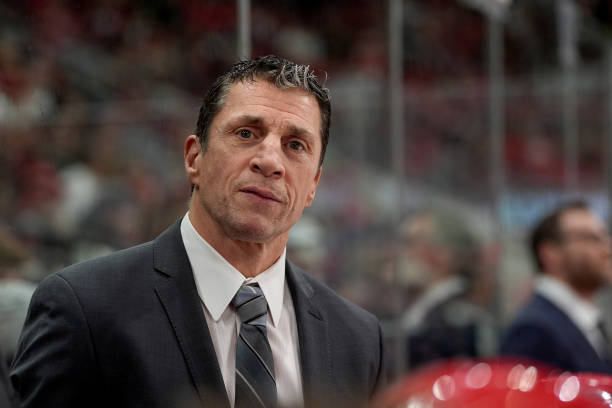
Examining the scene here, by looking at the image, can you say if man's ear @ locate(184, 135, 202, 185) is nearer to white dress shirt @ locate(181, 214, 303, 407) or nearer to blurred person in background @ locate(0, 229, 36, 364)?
white dress shirt @ locate(181, 214, 303, 407)

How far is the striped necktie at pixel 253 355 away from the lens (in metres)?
1.33

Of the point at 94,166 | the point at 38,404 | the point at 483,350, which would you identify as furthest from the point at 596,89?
the point at 38,404

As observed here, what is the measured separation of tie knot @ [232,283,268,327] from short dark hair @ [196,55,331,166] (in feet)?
0.89

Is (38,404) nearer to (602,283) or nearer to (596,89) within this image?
(602,283)

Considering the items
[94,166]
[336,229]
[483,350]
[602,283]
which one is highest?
[94,166]

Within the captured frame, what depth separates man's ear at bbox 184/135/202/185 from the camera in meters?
1.54

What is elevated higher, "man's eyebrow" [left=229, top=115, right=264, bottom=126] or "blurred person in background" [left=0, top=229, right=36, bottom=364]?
"man's eyebrow" [left=229, top=115, right=264, bottom=126]

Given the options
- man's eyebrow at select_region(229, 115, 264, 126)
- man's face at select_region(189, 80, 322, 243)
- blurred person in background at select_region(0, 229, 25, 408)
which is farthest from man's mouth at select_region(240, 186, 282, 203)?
blurred person in background at select_region(0, 229, 25, 408)

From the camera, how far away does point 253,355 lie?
1.38m

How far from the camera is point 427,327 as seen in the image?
3283 millimetres

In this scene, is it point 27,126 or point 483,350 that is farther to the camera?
point 483,350

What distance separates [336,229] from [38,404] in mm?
1848

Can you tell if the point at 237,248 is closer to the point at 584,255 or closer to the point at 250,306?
the point at 250,306

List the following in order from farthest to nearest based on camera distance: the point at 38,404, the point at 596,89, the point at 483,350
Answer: the point at 596,89 < the point at 483,350 < the point at 38,404
